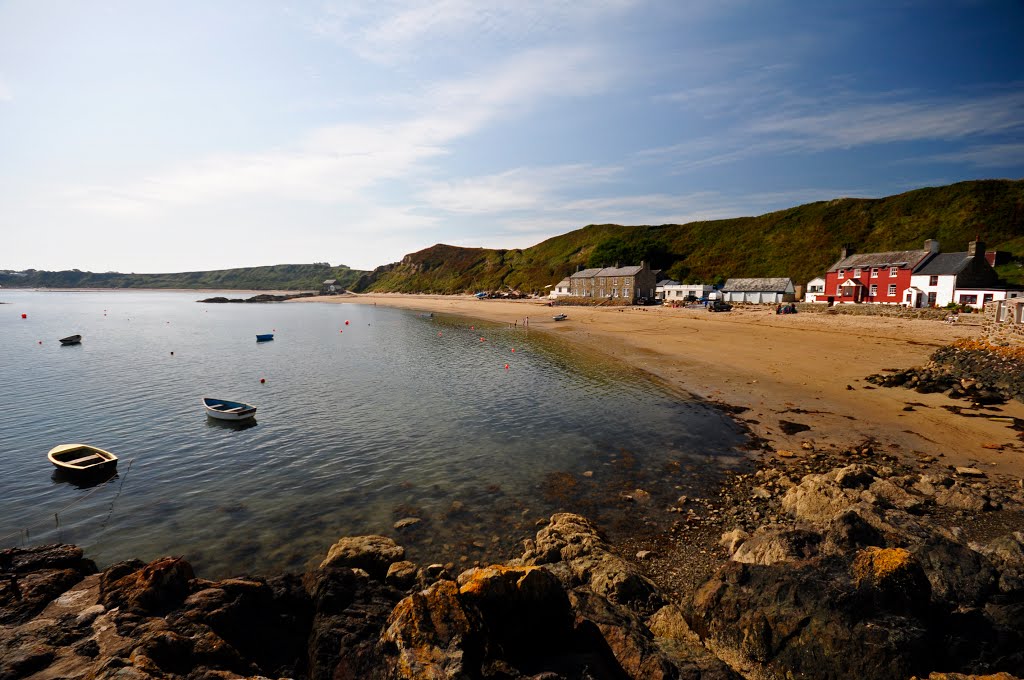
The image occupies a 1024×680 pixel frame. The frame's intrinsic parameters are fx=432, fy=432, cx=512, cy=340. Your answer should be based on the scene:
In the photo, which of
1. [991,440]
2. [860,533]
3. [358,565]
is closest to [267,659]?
[358,565]

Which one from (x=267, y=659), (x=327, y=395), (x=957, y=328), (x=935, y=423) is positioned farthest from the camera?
(x=957, y=328)

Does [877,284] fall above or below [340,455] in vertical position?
above

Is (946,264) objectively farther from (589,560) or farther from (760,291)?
(589,560)

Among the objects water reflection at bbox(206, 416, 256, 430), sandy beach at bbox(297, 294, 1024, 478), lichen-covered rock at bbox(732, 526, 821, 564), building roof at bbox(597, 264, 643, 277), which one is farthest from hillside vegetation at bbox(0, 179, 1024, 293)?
water reflection at bbox(206, 416, 256, 430)

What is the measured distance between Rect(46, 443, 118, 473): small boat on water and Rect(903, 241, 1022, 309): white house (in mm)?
90517

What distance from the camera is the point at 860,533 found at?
1104cm

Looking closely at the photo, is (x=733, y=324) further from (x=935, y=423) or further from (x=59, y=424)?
(x=59, y=424)

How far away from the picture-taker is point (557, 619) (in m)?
8.07

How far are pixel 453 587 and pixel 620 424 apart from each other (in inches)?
775

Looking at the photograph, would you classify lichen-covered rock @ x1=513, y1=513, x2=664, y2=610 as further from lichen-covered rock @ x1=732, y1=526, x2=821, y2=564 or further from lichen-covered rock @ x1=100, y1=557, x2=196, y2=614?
lichen-covered rock @ x1=100, y1=557, x2=196, y2=614

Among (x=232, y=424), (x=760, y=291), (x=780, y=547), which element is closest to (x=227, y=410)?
(x=232, y=424)

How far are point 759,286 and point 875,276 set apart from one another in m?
20.9

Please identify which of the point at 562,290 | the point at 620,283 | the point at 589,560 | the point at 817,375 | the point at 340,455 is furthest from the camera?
the point at 562,290

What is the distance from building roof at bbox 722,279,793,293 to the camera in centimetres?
8925
